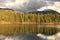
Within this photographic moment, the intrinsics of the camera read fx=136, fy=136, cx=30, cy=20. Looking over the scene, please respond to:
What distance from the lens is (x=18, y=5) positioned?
150 cm

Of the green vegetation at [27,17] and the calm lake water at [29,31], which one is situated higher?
the green vegetation at [27,17]

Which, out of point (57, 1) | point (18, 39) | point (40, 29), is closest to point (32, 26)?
point (40, 29)

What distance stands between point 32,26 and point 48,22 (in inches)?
7.0

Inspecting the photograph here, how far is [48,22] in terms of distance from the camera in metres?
1.47

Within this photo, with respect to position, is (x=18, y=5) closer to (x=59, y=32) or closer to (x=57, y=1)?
(x=57, y=1)

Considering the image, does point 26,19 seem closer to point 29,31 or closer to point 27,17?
point 27,17

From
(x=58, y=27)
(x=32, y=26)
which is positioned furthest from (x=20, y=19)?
(x=58, y=27)

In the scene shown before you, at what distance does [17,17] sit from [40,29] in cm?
28

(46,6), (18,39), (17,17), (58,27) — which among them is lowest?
(18,39)

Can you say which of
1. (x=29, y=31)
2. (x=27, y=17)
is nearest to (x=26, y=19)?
(x=27, y=17)

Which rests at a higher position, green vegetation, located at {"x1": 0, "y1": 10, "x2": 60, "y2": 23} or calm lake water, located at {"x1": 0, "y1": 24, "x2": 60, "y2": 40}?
green vegetation, located at {"x1": 0, "y1": 10, "x2": 60, "y2": 23}

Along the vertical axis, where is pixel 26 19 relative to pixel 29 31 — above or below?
above

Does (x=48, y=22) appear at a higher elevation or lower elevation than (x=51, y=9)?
lower

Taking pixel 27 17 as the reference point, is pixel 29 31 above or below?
below
